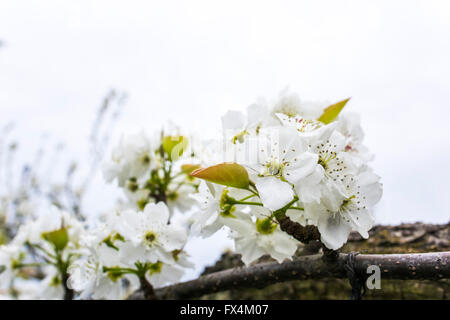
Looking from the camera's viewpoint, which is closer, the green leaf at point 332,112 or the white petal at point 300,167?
the white petal at point 300,167

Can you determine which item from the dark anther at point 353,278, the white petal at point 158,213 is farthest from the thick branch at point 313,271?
the white petal at point 158,213

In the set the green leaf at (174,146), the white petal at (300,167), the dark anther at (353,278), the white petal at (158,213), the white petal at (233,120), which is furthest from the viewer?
the green leaf at (174,146)

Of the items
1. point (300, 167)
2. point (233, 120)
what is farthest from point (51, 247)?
point (300, 167)

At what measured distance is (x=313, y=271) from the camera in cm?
91

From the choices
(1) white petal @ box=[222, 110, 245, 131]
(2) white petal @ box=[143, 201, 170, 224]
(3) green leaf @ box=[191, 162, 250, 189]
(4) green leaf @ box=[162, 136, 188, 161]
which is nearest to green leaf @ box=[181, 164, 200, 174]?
(4) green leaf @ box=[162, 136, 188, 161]

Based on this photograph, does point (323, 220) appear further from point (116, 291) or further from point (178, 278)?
point (116, 291)

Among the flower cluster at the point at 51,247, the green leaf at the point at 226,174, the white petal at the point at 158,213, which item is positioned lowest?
the flower cluster at the point at 51,247

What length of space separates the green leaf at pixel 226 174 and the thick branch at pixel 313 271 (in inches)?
11.2

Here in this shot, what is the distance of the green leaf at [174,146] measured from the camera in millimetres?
1304

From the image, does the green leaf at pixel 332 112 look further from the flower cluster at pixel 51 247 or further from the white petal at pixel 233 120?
the flower cluster at pixel 51 247

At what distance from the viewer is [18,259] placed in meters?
1.52

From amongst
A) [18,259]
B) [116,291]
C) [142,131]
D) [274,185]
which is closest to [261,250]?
[274,185]
